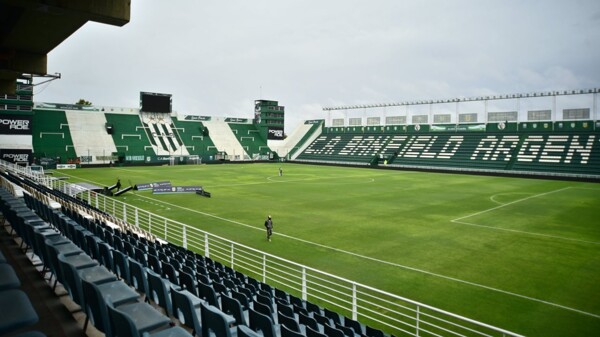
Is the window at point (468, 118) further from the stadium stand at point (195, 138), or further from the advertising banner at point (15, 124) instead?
the advertising banner at point (15, 124)

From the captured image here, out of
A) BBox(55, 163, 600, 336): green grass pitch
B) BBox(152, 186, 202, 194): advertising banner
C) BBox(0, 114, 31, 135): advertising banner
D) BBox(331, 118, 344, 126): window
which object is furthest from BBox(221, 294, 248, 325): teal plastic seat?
BBox(331, 118, 344, 126): window

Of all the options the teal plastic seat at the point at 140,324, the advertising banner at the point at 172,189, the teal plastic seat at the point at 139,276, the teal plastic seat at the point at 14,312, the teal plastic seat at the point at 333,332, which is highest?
the teal plastic seat at the point at 14,312

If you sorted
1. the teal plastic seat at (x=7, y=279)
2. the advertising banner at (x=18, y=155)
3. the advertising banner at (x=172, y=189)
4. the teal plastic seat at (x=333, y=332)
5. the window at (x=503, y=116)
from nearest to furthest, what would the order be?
1. the teal plastic seat at (x=7, y=279)
2. the teal plastic seat at (x=333, y=332)
3. the advertising banner at (x=172, y=189)
4. the advertising banner at (x=18, y=155)
5. the window at (x=503, y=116)

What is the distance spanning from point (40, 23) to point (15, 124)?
5942cm

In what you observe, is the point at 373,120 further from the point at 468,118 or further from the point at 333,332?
the point at 333,332

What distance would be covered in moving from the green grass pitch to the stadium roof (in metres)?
10.2

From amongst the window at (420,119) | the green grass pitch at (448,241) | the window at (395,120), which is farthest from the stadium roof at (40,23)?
the window at (395,120)

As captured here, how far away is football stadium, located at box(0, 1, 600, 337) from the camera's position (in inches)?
226

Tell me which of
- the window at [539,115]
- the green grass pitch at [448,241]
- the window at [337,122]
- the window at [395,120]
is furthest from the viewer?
the window at [337,122]

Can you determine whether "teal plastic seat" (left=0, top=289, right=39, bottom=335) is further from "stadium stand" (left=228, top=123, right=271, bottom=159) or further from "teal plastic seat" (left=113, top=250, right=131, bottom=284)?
"stadium stand" (left=228, top=123, right=271, bottom=159)

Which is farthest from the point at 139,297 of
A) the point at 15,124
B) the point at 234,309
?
the point at 15,124

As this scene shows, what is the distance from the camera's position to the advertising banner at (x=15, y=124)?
54438 millimetres

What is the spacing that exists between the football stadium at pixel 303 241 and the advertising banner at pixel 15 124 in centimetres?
18

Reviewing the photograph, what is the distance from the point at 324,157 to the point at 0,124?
5535cm
